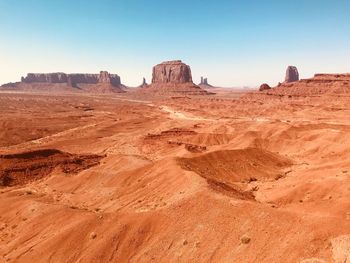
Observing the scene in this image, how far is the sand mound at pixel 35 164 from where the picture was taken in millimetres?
38188

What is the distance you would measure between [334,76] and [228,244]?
13158 cm

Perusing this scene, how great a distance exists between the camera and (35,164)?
41250 mm

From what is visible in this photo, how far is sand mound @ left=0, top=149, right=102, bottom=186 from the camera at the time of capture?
1503 inches

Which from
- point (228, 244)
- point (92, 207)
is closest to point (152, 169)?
point (92, 207)

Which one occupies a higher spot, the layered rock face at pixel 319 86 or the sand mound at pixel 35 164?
the layered rock face at pixel 319 86

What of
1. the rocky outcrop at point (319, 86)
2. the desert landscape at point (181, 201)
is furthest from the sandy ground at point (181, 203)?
the rocky outcrop at point (319, 86)

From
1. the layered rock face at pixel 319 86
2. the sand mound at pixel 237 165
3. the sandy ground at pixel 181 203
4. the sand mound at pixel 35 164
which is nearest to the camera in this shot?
the sandy ground at pixel 181 203

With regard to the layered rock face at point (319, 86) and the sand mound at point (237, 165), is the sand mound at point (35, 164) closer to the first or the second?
the sand mound at point (237, 165)

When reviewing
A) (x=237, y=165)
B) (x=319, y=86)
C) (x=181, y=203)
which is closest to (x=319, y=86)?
(x=319, y=86)

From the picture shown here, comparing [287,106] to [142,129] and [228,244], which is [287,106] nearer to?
[142,129]

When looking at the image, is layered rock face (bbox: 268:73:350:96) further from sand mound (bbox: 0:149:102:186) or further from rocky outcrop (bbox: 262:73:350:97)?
sand mound (bbox: 0:149:102:186)

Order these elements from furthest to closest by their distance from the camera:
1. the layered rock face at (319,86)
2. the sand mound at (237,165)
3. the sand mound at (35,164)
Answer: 1. the layered rock face at (319,86)
2. the sand mound at (35,164)
3. the sand mound at (237,165)

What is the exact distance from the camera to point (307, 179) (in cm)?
3341

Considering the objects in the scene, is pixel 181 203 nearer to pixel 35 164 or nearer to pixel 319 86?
pixel 35 164
